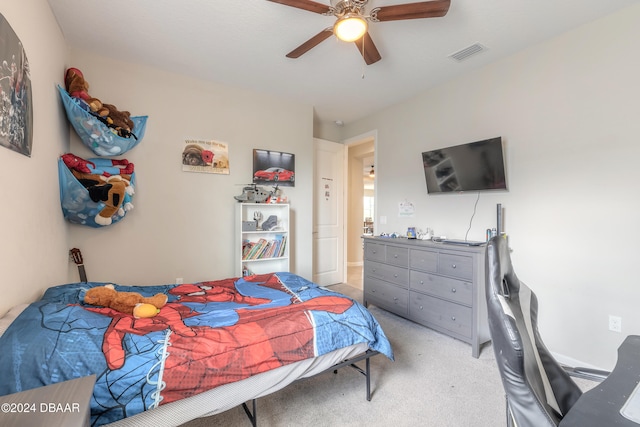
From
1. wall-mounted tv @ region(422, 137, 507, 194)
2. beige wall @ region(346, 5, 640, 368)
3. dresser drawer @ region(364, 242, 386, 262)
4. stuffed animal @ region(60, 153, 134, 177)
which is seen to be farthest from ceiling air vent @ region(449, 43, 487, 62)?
stuffed animal @ region(60, 153, 134, 177)

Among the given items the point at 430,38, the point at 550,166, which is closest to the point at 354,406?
the point at 550,166

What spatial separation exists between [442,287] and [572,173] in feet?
4.71

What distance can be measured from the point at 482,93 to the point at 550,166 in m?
1.02

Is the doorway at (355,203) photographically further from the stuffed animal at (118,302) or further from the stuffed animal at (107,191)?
the stuffed animal at (118,302)

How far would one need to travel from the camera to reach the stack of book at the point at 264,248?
134 inches

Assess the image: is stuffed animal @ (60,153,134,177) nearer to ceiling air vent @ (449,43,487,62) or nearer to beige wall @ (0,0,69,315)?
beige wall @ (0,0,69,315)

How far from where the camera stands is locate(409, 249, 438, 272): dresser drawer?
9.12 ft

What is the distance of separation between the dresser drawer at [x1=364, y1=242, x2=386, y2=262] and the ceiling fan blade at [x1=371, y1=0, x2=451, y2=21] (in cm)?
231

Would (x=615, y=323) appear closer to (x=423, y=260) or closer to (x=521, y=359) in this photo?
(x=423, y=260)

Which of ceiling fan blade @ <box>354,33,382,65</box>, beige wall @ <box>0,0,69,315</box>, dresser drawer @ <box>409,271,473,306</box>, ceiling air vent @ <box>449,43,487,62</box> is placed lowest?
dresser drawer @ <box>409,271,473,306</box>

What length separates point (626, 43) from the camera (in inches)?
80.7

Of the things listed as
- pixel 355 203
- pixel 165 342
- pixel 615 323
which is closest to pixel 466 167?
pixel 615 323

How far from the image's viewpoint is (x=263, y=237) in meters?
3.65

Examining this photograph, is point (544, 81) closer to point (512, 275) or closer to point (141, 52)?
point (512, 275)
